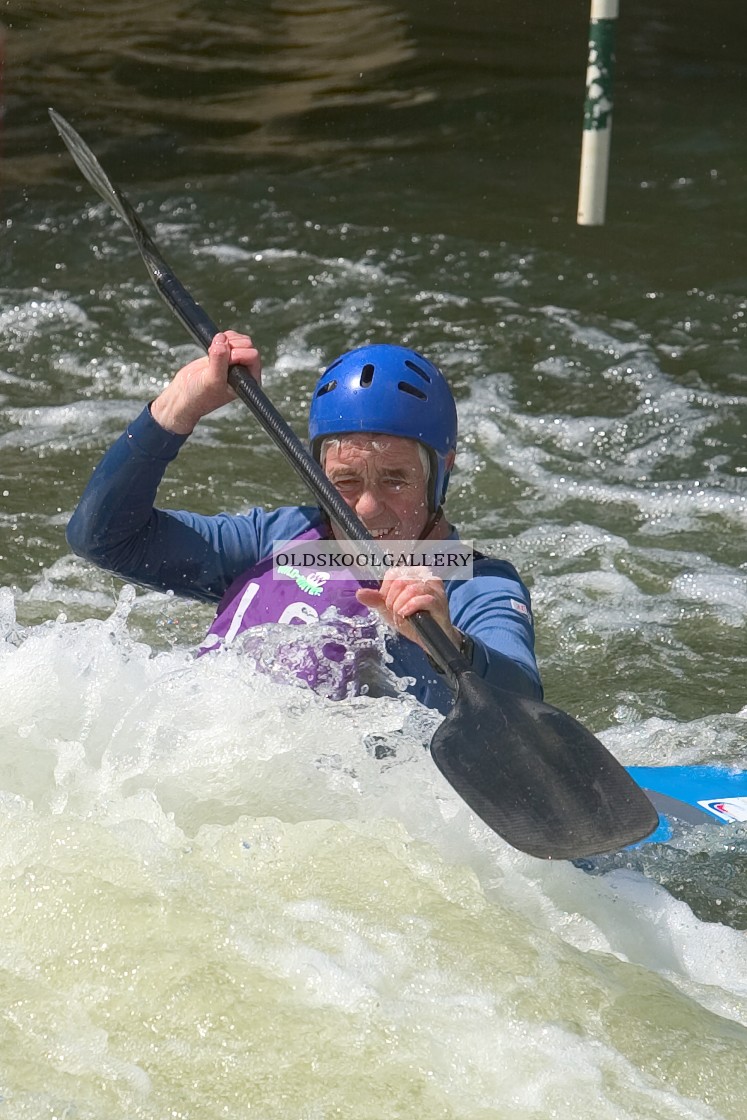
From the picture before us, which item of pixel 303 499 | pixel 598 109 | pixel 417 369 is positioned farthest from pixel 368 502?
pixel 598 109

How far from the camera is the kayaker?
325cm

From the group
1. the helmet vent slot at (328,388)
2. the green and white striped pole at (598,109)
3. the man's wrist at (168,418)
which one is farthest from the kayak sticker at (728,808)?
the green and white striped pole at (598,109)

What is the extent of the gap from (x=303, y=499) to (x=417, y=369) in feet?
7.55

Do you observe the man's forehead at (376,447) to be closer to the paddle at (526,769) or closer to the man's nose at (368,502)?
the man's nose at (368,502)

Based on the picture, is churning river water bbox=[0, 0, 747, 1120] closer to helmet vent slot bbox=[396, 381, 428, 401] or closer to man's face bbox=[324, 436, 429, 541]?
man's face bbox=[324, 436, 429, 541]

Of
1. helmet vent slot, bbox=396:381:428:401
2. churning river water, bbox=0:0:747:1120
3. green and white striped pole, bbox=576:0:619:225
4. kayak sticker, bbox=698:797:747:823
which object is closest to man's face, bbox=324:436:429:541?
helmet vent slot, bbox=396:381:428:401

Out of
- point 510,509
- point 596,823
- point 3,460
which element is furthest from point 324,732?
point 3,460

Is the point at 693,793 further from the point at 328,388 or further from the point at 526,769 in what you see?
the point at 328,388

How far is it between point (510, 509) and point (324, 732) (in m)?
2.83

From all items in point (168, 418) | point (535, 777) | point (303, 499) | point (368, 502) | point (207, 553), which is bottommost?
point (303, 499)

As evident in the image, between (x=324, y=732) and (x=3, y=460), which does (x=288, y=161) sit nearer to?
(x=3, y=460)

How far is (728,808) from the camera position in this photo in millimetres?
3592

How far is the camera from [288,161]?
916 centimetres

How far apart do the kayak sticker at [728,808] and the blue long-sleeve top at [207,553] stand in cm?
61
